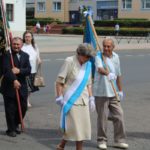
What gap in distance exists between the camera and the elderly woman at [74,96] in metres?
6.77

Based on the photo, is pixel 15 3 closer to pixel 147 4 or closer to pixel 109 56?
pixel 147 4

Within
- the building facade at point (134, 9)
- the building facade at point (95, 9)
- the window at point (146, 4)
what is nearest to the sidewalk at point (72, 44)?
the building facade at point (95, 9)

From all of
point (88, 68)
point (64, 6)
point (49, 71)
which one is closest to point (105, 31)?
point (64, 6)

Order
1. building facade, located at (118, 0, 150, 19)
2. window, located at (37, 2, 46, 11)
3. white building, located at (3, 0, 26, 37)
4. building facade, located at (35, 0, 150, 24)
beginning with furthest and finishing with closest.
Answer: window, located at (37, 2, 46, 11) < building facade, located at (35, 0, 150, 24) < building facade, located at (118, 0, 150, 19) < white building, located at (3, 0, 26, 37)

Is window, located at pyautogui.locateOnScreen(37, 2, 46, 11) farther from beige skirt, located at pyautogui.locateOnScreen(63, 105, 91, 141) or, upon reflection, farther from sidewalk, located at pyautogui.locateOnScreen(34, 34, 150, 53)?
beige skirt, located at pyautogui.locateOnScreen(63, 105, 91, 141)

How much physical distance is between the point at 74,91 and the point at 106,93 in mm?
1010

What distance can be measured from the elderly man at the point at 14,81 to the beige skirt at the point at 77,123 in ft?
5.58

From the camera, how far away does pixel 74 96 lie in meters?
6.81

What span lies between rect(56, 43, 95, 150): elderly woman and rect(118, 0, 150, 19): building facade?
7852 cm

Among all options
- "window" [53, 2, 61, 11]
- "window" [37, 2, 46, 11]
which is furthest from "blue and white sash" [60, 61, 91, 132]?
"window" [37, 2, 46, 11]

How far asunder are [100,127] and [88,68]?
50.2 inches

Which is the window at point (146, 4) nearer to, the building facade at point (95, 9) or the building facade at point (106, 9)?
the building facade at point (95, 9)

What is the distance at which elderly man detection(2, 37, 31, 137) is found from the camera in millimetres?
8328

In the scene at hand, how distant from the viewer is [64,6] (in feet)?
318
